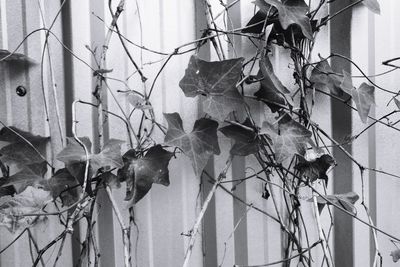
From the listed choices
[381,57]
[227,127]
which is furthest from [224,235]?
[381,57]

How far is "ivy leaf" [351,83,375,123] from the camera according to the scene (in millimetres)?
1199

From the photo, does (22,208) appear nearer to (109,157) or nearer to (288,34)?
(109,157)

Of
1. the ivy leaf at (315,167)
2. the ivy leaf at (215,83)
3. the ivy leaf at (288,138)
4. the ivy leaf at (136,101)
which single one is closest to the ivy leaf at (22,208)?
the ivy leaf at (136,101)

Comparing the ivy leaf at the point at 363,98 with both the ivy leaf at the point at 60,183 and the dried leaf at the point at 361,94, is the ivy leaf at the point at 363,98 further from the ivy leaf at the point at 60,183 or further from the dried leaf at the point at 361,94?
the ivy leaf at the point at 60,183

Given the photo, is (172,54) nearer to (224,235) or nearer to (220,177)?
(220,177)

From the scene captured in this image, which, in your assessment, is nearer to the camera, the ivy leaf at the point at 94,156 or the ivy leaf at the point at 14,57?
the ivy leaf at the point at 94,156

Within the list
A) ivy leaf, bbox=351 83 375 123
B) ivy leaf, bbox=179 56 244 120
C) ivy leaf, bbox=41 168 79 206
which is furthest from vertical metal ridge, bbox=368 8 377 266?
ivy leaf, bbox=41 168 79 206

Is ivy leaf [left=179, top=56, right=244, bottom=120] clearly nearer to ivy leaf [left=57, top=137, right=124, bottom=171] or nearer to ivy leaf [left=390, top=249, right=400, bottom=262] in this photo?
ivy leaf [left=57, top=137, right=124, bottom=171]

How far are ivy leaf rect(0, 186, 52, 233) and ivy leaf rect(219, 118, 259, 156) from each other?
55cm

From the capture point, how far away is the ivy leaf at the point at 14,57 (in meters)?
1.22

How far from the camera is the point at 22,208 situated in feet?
3.30

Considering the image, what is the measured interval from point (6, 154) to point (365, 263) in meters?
1.26

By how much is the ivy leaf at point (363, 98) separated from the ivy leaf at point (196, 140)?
448mm

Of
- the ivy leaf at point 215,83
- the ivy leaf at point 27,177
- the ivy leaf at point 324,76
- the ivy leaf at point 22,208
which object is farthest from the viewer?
the ivy leaf at point 324,76
